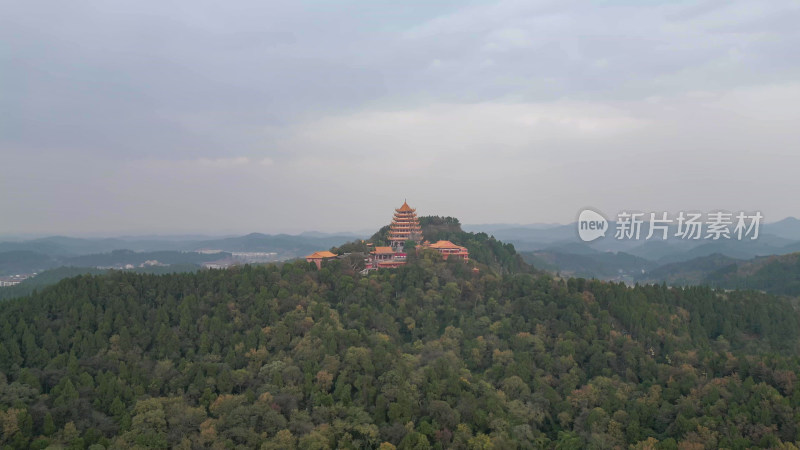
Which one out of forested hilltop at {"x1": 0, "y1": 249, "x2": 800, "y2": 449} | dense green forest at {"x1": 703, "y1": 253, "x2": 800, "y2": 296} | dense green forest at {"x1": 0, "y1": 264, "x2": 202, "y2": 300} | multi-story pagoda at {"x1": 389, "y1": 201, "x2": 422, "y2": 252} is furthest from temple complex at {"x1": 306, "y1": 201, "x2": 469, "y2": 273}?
dense green forest at {"x1": 703, "y1": 253, "x2": 800, "y2": 296}

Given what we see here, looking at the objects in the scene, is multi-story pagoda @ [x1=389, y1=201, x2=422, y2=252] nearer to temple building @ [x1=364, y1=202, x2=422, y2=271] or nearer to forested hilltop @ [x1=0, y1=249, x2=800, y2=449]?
temple building @ [x1=364, y1=202, x2=422, y2=271]

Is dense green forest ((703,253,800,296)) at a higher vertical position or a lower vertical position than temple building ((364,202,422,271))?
lower

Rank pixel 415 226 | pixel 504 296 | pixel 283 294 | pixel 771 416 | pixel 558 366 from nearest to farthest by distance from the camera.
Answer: pixel 771 416, pixel 558 366, pixel 283 294, pixel 504 296, pixel 415 226

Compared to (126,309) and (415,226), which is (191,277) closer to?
(126,309)

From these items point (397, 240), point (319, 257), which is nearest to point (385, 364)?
point (319, 257)

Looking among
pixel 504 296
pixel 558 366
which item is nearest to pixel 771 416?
pixel 558 366

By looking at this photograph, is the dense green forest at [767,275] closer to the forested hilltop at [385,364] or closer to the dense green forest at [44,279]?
the forested hilltop at [385,364]

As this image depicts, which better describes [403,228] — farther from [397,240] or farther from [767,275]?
[767,275]
